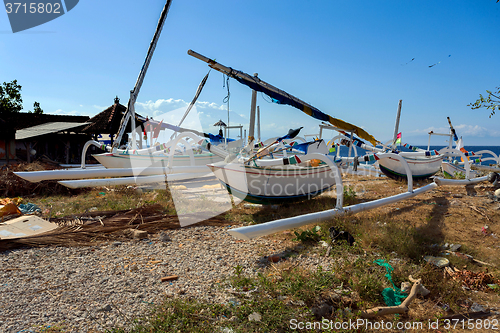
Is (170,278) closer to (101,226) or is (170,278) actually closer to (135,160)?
(101,226)

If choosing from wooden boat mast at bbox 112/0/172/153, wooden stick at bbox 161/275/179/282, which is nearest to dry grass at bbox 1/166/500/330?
wooden stick at bbox 161/275/179/282

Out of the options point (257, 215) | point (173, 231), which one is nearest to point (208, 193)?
point (257, 215)

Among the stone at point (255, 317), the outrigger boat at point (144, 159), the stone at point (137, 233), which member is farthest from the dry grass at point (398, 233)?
the stone at point (137, 233)

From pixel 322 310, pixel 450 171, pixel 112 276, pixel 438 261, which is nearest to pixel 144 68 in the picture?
pixel 112 276

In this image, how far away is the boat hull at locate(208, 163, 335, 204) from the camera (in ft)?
21.9

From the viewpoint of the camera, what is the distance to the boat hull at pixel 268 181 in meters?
6.67

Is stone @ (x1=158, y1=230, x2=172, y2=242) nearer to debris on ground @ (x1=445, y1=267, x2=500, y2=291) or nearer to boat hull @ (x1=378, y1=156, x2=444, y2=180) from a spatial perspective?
debris on ground @ (x1=445, y1=267, x2=500, y2=291)

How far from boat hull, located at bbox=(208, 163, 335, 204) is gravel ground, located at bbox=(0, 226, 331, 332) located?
1.59 meters

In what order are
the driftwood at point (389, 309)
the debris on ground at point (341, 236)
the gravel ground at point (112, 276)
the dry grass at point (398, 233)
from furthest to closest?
the debris on ground at point (341, 236)
the dry grass at point (398, 233)
the driftwood at point (389, 309)
the gravel ground at point (112, 276)

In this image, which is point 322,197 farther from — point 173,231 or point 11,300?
point 11,300

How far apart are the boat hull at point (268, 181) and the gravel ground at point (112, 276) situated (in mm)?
1594

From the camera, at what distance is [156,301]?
335 cm

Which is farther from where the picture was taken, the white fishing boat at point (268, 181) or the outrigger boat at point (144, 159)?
the outrigger boat at point (144, 159)

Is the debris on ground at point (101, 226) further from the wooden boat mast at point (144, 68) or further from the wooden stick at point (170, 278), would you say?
the wooden boat mast at point (144, 68)
